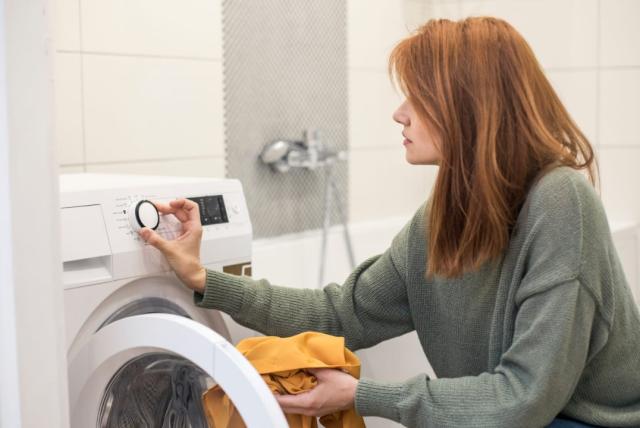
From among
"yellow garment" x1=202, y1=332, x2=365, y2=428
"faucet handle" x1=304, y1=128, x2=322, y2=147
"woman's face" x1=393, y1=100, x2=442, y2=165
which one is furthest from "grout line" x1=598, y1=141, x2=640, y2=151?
"yellow garment" x1=202, y1=332, x2=365, y2=428

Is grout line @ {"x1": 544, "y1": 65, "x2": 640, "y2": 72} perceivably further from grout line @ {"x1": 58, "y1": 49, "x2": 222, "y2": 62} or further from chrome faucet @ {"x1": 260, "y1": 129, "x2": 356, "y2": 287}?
grout line @ {"x1": 58, "y1": 49, "x2": 222, "y2": 62}

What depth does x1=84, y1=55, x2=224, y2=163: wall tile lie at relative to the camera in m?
2.13

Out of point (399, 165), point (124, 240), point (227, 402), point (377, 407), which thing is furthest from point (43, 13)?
point (399, 165)

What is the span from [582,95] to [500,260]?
1.87 m

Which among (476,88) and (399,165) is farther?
(399,165)

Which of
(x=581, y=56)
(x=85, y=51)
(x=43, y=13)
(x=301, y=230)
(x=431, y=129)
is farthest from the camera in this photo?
(x=581, y=56)

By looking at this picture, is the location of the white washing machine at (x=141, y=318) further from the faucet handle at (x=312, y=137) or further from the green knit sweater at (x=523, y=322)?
the faucet handle at (x=312, y=137)

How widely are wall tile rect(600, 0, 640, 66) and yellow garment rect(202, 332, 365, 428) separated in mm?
2045

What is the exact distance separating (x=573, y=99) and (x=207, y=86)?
140 centimetres

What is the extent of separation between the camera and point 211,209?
1562 mm

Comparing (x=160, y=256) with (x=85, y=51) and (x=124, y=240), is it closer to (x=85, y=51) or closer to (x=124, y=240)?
(x=124, y=240)

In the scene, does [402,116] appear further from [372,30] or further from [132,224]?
[372,30]

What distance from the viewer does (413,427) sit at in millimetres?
1317

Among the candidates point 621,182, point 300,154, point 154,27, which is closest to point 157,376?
point 154,27
